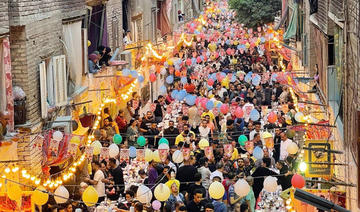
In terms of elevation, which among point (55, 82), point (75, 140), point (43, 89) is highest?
point (55, 82)

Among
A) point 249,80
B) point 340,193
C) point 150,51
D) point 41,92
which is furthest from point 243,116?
point 150,51

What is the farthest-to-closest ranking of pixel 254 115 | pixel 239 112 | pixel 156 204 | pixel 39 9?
pixel 239 112 → pixel 254 115 → pixel 39 9 → pixel 156 204

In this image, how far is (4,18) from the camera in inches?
606

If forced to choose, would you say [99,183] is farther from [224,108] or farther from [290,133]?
[224,108]

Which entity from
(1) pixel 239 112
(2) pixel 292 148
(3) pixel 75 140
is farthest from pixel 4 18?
(1) pixel 239 112

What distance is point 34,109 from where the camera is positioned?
17312mm

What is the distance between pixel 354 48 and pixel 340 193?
9.07 ft

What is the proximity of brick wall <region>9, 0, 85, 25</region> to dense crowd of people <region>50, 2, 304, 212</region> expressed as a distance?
332 centimetres

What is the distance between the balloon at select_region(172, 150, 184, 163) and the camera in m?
17.3

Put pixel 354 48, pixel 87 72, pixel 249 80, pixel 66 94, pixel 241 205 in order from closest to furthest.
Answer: pixel 354 48
pixel 241 205
pixel 66 94
pixel 87 72
pixel 249 80

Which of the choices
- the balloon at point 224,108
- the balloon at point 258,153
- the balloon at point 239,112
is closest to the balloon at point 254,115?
the balloon at point 239,112

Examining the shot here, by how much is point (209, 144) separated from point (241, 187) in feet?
15.1

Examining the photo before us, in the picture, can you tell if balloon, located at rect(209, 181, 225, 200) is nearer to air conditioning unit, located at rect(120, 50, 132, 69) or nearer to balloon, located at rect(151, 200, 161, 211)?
balloon, located at rect(151, 200, 161, 211)

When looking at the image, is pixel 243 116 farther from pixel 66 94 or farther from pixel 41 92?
pixel 41 92
